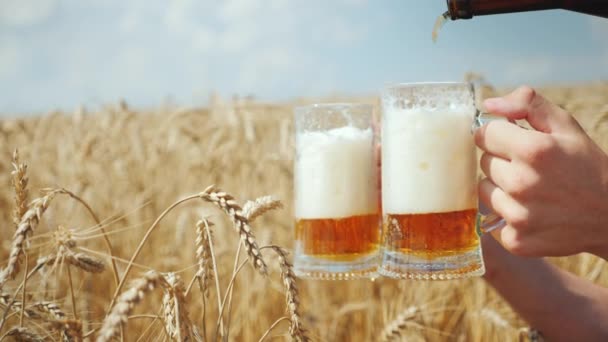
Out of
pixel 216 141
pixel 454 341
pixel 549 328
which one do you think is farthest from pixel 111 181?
pixel 549 328

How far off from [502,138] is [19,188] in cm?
81

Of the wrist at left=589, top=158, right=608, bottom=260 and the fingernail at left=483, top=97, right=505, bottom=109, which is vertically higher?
the fingernail at left=483, top=97, right=505, bottom=109

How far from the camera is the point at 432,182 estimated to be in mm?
1182

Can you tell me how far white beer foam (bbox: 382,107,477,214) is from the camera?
46.6 inches

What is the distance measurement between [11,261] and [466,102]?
34.1 inches

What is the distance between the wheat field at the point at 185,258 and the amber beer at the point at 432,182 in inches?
9.9

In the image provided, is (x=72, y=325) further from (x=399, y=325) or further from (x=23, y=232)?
(x=399, y=325)

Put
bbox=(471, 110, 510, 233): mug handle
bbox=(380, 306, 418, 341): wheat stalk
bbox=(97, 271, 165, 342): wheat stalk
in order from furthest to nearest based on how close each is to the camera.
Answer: bbox=(380, 306, 418, 341): wheat stalk
bbox=(471, 110, 510, 233): mug handle
bbox=(97, 271, 165, 342): wheat stalk

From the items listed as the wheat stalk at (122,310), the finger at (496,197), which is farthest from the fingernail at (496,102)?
the wheat stalk at (122,310)

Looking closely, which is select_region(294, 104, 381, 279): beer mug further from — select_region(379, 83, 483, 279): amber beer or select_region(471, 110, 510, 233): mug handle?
select_region(471, 110, 510, 233): mug handle

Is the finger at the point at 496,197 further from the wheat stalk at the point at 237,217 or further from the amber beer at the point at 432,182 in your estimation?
the wheat stalk at the point at 237,217

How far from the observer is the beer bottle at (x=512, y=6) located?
127 cm

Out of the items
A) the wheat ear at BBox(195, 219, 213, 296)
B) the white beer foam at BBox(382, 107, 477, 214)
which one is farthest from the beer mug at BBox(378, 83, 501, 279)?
the wheat ear at BBox(195, 219, 213, 296)

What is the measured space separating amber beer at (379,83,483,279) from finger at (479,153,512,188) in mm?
79
